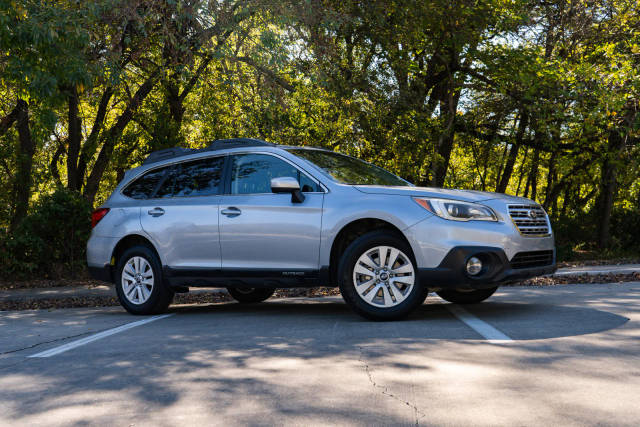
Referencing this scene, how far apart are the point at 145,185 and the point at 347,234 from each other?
301cm

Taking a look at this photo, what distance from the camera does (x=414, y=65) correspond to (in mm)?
17062

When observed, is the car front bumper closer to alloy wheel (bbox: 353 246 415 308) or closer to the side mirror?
alloy wheel (bbox: 353 246 415 308)

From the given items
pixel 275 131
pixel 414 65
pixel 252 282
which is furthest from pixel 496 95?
pixel 252 282

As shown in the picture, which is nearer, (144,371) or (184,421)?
(184,421)

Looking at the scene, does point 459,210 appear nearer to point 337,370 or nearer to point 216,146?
point 337,370

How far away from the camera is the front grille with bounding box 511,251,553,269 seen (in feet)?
22.8

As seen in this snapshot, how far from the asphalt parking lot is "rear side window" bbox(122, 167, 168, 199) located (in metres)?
1.78

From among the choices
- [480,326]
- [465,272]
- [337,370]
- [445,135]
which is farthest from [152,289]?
[445,135]

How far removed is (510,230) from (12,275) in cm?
1082

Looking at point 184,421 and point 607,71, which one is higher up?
point 607,71

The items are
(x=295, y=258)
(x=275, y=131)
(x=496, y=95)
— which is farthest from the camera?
(x=496, y=95)

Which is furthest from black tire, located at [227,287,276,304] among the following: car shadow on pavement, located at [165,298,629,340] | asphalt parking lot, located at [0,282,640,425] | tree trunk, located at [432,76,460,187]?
tree trunk, located at [432,76,460,187]

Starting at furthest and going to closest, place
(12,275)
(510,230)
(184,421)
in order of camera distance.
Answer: (12,275) < (510,230) < (184,421)

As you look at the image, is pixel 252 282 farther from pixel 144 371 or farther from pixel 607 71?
pixel 607 71
